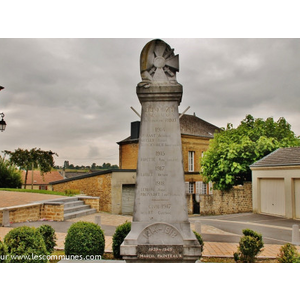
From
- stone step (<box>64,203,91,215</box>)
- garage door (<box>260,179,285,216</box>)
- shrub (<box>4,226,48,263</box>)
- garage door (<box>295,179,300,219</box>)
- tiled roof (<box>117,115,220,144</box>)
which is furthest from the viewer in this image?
tiled roof (<box>117,115,220,144</box>)

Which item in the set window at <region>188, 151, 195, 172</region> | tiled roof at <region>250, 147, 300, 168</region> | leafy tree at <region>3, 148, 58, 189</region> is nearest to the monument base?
tiled roof at <region>250, 147, 300, 168</region>

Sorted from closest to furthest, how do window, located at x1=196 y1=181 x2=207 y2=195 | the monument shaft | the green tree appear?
1. the monument shaft
2. the green tree
3. window, located at x1=196 y1=181 x2=207 y2=195

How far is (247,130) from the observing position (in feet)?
61.1

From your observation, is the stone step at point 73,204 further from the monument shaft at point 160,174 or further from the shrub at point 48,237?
the monument shaft at point 160,174

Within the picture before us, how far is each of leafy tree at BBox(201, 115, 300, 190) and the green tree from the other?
40.5 feet

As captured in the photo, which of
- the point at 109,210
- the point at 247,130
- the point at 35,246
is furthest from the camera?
the point at 247,130

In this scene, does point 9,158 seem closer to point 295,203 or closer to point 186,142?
point 186,142

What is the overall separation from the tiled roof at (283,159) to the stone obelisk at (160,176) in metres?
9.60

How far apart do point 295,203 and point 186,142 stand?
13.3 m

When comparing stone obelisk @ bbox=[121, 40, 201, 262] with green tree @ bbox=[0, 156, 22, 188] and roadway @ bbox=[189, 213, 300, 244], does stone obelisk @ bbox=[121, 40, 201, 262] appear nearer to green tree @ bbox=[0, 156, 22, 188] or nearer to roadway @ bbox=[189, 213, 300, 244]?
roadway @ bbox=[189, 213, 300, 244]

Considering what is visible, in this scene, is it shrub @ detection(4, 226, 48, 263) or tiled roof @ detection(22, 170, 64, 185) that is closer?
shrub @ detection(4, 226, 48, 263)

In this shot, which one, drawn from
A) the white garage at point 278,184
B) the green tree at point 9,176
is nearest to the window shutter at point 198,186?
the white garage at point 278,184

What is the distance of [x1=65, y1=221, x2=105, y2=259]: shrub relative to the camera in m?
5.18

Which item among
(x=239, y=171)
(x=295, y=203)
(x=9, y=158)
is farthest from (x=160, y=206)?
(x=9, y=158)
